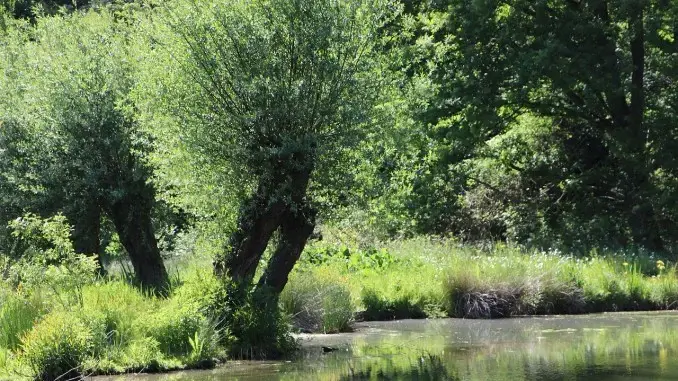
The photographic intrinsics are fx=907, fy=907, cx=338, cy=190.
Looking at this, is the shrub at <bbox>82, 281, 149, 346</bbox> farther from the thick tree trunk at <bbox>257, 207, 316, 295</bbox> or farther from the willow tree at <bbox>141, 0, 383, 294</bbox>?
the thick tree trunk at <bbox>257, 207, 316, 295</bbox>

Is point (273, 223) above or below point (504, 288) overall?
above

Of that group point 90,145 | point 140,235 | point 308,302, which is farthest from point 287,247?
point 90,145

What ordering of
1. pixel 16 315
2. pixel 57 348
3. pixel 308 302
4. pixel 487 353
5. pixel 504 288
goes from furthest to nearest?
pixel 504 288
pixel 308 302
pixel 487 353
pixel 16 315
pixel 57 348

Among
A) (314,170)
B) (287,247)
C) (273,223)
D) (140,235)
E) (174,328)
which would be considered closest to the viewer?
(174,328)

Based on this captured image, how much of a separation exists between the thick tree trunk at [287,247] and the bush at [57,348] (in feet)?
11.1

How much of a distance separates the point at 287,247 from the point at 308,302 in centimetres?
221

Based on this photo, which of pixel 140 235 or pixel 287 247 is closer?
pixel 287 247

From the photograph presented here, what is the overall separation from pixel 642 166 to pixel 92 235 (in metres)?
16.7

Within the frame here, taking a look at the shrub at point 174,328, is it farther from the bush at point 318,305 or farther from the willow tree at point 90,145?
the willow tree at point 90,145

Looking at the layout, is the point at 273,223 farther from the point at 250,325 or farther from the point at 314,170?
the point at 250,325

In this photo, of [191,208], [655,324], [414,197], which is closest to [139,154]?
[191,208]

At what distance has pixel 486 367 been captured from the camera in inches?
533

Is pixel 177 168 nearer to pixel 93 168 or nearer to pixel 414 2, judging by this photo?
pixel 93 168

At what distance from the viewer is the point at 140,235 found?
784 inches
